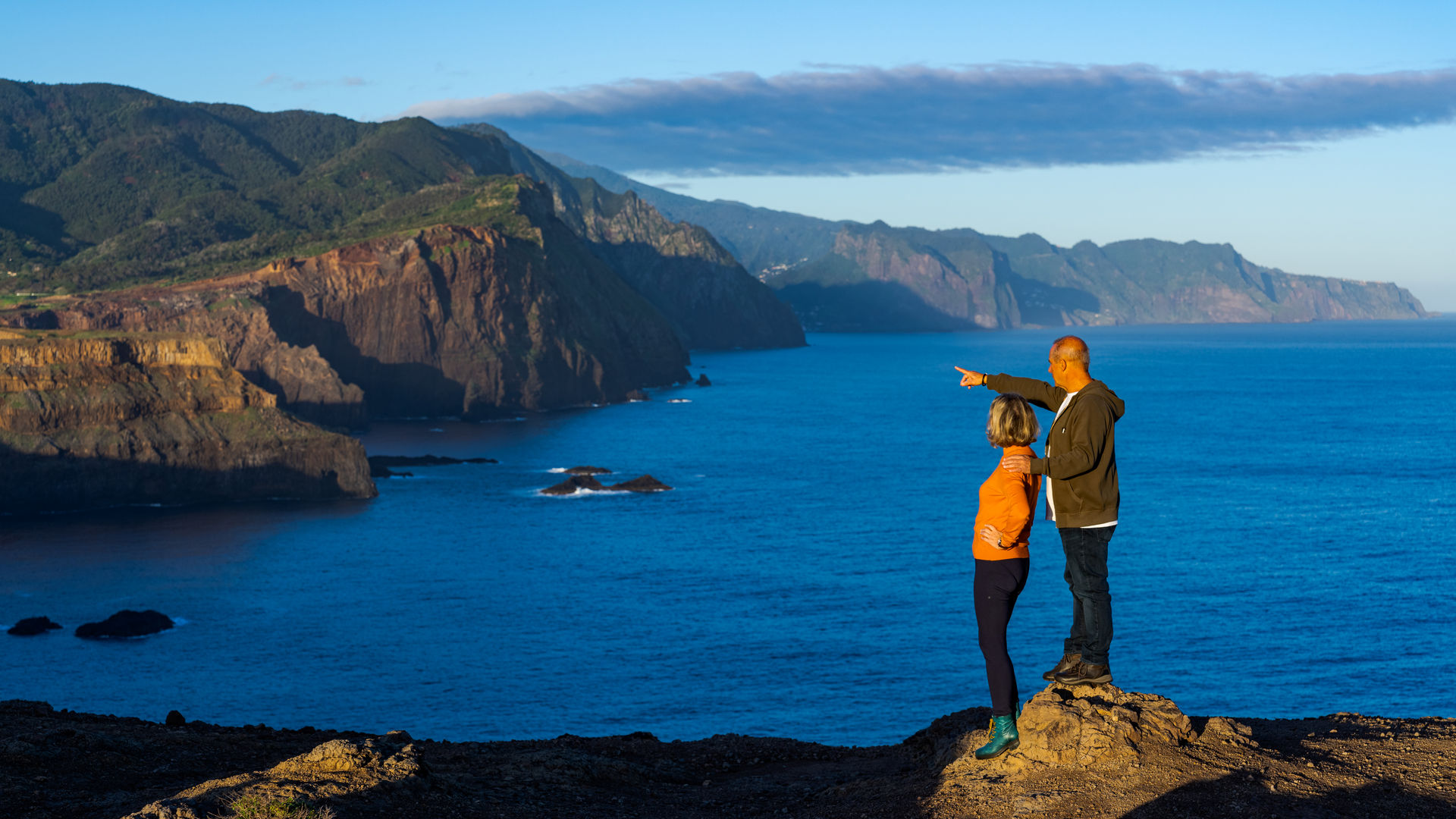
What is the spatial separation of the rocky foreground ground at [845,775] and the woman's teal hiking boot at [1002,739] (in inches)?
4.3

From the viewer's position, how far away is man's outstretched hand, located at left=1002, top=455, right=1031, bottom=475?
11.5 metres

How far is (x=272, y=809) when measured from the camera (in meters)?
11.9

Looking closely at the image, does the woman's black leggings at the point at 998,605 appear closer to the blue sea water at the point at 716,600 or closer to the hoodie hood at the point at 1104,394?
the hoodie hood at the point at 1104,394

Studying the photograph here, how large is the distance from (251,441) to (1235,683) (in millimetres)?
93824

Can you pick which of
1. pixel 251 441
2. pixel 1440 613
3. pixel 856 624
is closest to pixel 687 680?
pixel 856 624

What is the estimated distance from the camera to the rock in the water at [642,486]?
121 metres

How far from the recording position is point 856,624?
227 feet

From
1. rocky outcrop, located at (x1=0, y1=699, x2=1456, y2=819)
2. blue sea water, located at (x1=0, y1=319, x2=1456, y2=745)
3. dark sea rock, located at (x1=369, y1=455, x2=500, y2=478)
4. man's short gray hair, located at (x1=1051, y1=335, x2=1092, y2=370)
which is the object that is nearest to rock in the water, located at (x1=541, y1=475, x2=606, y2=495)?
blue sea water, located at (x1=0, y1=319, x2=1456, y2=745)

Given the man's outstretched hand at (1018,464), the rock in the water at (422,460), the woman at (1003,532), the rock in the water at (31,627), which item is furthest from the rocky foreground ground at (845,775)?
the rock in the water at (422,460)

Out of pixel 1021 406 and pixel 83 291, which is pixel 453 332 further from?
pixel 1021 406

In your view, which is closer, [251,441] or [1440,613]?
[1440,613]

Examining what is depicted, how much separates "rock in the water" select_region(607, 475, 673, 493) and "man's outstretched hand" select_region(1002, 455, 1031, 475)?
10926 cm

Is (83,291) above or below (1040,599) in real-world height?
above

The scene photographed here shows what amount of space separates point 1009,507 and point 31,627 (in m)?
73.3
